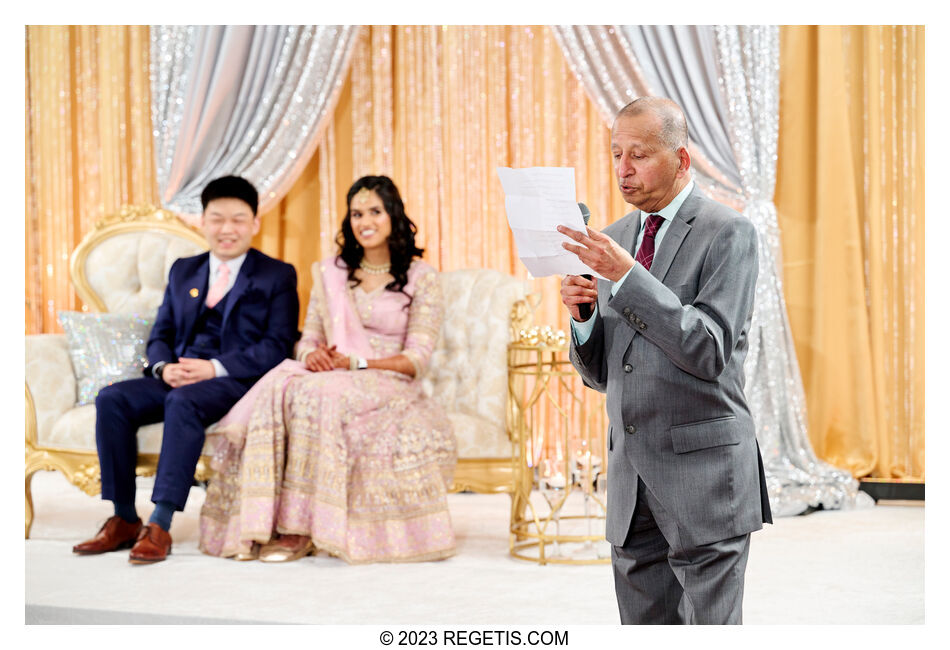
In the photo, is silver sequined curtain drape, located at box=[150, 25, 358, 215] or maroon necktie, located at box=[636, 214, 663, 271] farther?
silver sequined curtain drape, located at box=[150, 25, 358, 215]

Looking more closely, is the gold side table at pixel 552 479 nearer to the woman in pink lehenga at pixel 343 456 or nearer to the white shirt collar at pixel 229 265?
the woman in pink lehenga at pixel 343 456

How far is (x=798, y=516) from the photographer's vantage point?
4074 millimetres

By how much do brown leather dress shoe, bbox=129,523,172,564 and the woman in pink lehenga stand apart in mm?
168

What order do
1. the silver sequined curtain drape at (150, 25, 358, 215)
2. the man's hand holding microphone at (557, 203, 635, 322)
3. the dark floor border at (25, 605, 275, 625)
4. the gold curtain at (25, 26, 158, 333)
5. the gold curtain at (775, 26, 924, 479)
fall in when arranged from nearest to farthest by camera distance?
the man's hand holding microphone at (557, 203, 635, 322) < the dark floor border at (25, 605, 275, 625) < the gold curtain at (775, 26, 924, 479) < the silver sequined curtain drape at (150, 25, 358, 215) < the gold curtain at (25, 26, 158, 333)

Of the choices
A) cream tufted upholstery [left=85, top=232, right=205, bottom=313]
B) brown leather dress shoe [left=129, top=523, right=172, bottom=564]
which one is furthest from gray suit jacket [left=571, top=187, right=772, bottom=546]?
cream tufted upholstery [left=85, top=232, right=205, bottom=313]

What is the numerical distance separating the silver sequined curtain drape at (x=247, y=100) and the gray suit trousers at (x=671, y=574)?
134 inches

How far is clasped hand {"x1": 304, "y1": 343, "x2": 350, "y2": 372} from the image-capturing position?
365 cm

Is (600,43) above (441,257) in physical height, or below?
above

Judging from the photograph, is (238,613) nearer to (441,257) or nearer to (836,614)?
(836,614)

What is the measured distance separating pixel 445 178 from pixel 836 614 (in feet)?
10.1

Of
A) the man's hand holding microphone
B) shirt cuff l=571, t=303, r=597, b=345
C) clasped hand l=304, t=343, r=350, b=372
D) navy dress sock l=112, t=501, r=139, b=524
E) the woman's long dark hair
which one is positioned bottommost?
navy dress sock l=112, t=501, r=139, b=524

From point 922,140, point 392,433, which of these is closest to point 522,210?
point 392,433

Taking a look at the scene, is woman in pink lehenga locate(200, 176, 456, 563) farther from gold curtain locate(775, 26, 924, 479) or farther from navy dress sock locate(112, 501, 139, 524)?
gold curtain locate(775, 26, 924, 479)

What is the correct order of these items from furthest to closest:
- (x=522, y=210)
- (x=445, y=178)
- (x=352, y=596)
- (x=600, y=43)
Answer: (x=445, y=178) < (x=600, y=43) < (x=352, y=596) < (x=522, y=210)
